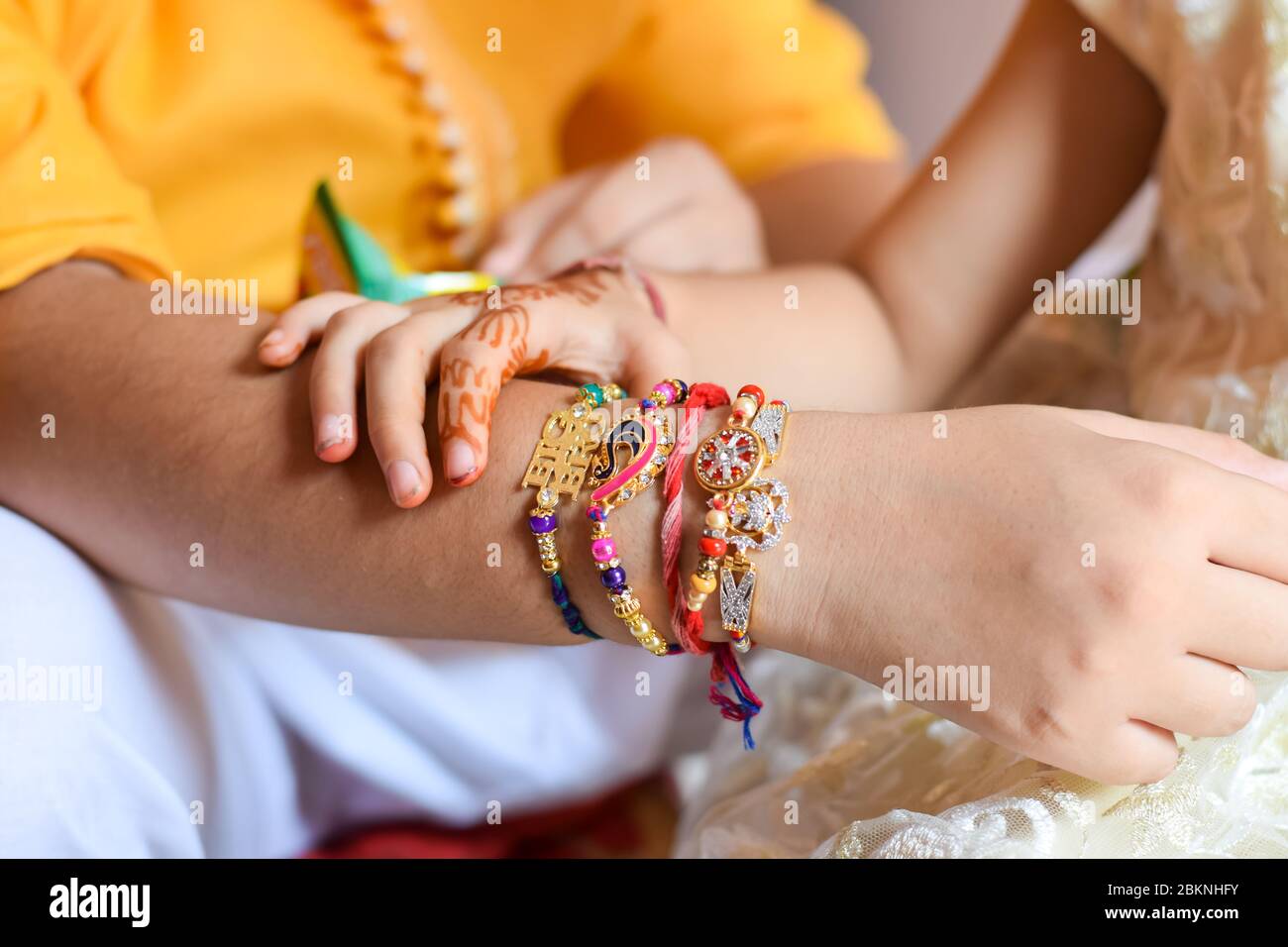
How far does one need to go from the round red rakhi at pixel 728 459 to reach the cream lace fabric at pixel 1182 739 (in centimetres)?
16

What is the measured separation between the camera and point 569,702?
0.80 meters

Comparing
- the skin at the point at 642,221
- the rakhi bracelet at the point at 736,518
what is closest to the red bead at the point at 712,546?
the rakhi bracelet at the point at 736,518

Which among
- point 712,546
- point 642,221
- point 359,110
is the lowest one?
point 712,546

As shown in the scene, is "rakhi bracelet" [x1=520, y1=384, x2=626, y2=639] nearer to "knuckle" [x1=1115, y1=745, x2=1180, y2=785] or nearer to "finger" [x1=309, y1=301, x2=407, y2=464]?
"finger" [x1=309, y1=301, x2=407, y2=464]

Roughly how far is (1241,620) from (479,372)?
1.16 feet

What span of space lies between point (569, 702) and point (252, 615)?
0.27 meters

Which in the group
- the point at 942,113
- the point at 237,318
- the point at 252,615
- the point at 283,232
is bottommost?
the point at 252,615

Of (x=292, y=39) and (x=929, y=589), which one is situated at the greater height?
(x=292, y=39)

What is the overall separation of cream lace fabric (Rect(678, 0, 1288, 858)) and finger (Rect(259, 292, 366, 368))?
0.35m

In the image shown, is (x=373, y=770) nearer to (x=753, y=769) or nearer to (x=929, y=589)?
(x=753, y=769)

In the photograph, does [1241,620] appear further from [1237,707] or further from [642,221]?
Result: [642,221]

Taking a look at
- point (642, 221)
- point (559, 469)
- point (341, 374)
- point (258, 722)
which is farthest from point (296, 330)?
point (642, 221)

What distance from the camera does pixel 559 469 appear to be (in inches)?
20.2

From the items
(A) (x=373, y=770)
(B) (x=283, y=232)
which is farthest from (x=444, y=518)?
(B) (x=283, y=232)
